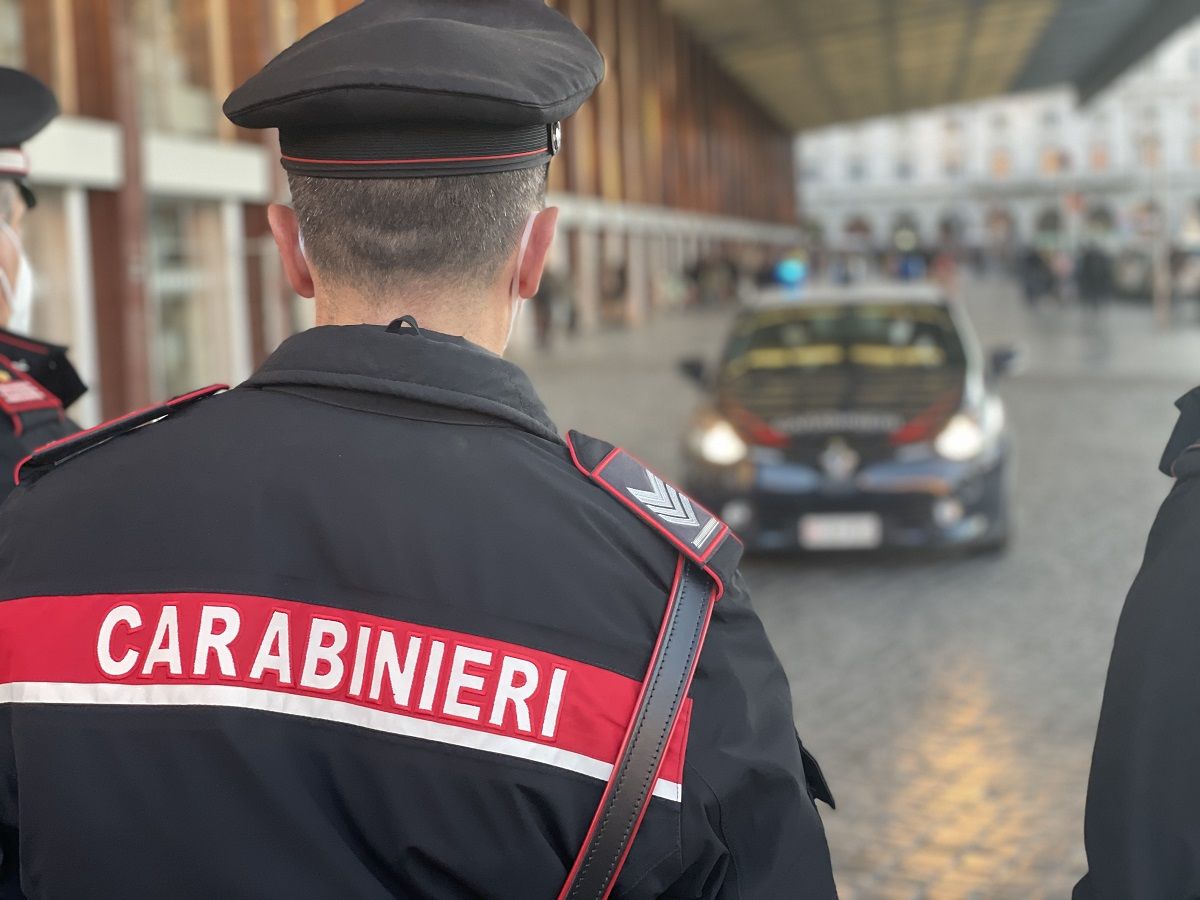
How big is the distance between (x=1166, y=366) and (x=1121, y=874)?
2092 centimetres

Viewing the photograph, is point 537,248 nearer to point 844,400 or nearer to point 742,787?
point 742,787

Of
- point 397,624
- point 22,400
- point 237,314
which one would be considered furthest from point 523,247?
point 237,314

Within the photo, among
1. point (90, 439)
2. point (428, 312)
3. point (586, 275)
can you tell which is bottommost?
point (586, 275)

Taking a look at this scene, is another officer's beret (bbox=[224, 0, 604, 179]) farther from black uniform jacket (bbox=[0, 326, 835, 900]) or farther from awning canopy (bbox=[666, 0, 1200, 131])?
awning canopy (bbox=[666, 0, 1200, 131])

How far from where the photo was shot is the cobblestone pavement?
455 cm

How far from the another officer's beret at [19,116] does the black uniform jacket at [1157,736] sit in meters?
2.27

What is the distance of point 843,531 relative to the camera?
328 inches

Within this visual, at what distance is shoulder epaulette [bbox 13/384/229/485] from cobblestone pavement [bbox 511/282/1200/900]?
3.05m

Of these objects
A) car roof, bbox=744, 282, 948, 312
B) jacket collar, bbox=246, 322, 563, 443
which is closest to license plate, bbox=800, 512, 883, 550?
car roof, bbox=744, 282, 948, 312

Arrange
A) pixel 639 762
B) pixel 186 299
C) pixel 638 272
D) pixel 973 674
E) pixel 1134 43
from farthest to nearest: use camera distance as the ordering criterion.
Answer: pixel 1134 43 → pixel 638 272 → pixel 186 299 → pixel 973 674 → pixel 639 762

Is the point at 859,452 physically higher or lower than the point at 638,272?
lower

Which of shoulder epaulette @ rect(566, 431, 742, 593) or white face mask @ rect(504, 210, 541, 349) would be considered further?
white face mask @ rect(504, 210, 541, 349)

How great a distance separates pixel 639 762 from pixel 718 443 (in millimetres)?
7158

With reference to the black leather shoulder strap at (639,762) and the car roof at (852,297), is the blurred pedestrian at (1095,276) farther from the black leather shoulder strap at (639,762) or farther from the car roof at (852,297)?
the black leather shoulder strap at (639,762)
